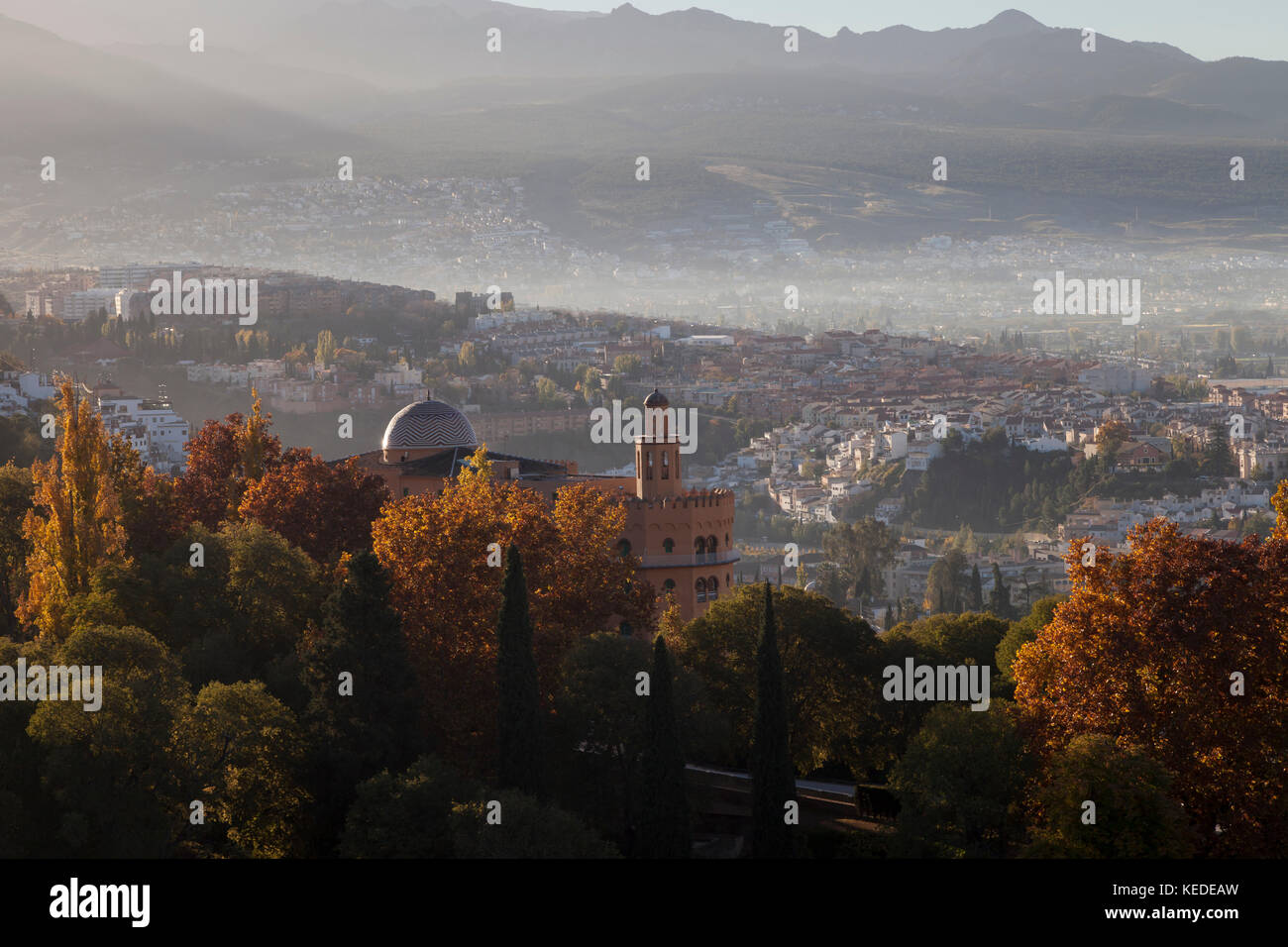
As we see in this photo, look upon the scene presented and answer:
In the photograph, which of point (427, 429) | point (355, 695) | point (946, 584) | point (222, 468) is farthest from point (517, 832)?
point (946, 584)

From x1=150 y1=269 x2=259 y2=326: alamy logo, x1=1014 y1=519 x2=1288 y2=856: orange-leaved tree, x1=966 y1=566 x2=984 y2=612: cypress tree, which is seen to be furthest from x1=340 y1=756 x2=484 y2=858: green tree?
x1=150 y1=269 x2=259 y2=326: alamy logo

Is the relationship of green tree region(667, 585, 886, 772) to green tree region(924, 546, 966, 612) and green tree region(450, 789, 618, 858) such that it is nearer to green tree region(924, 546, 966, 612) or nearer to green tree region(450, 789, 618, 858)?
green tree region(450, 789, 618, 858)

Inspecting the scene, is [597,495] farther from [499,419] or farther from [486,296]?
[486,296]

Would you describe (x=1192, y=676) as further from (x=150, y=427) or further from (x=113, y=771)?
(x=150, y=427)

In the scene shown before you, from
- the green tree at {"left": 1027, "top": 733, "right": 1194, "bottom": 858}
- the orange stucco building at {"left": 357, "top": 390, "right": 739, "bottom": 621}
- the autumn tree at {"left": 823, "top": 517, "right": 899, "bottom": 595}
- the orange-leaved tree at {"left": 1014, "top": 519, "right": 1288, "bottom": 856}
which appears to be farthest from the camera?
the autumn tree at {"left": 823, "top": 517, "right": 899, "bottom": 595}

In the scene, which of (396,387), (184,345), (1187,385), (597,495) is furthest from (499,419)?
(597,495)

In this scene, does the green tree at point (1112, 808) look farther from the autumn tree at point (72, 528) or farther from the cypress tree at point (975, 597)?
the cypress tree at point (975, 597)
